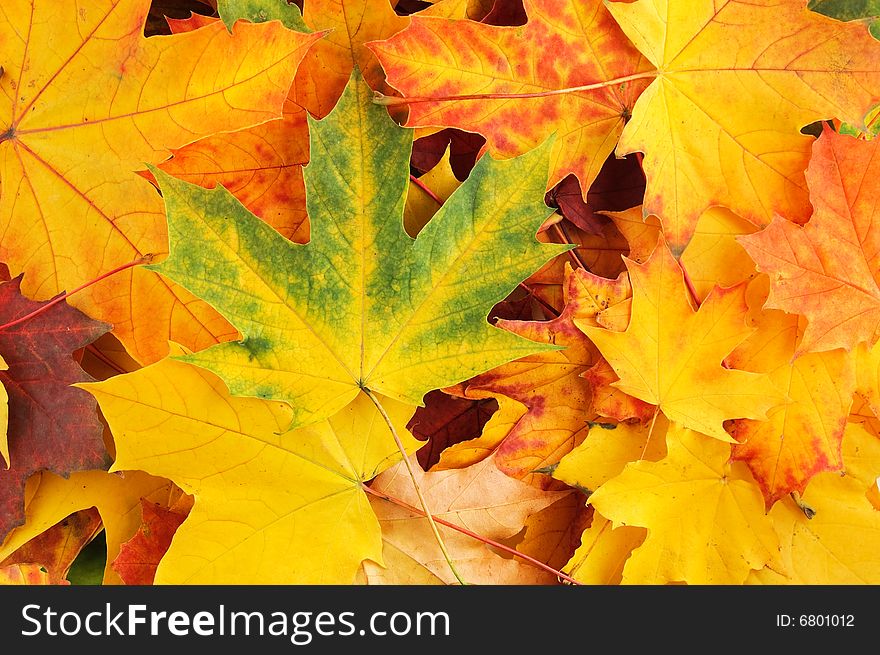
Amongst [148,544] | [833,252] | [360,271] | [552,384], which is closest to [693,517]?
[552,384]

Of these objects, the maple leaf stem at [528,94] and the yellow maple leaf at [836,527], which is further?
the yellow maple leaf at [836,527]

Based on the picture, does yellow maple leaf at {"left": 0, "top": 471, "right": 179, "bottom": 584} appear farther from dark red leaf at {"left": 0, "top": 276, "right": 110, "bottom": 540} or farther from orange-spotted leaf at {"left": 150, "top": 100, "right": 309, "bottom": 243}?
orange-spotted leaf at {"left": 150, "top": 100, "right": 309, "bottom": 243}

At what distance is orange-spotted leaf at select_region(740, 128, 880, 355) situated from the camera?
724 mm

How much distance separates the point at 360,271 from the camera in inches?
26.4

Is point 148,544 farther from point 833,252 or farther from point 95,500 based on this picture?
point 833,252

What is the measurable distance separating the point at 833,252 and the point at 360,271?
504mm

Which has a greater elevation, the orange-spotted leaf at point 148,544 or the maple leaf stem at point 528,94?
the maple leaf stem at point 528,94

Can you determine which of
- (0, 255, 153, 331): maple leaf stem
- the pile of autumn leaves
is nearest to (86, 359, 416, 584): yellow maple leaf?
the pile of autumn leaves

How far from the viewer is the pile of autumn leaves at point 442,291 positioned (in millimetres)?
661

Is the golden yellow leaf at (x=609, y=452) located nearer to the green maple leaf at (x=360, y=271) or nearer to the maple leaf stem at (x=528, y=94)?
the green maple leaf at (x=360, y=271)

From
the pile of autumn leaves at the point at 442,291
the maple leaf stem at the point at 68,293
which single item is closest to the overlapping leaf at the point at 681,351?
the pile of autumn leaves at the point at 442,291

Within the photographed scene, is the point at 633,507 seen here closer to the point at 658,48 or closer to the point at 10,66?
the point at 658,48

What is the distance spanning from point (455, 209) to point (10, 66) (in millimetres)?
471

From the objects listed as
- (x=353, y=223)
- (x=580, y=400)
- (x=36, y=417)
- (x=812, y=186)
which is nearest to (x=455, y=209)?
(x=353, y=223)
